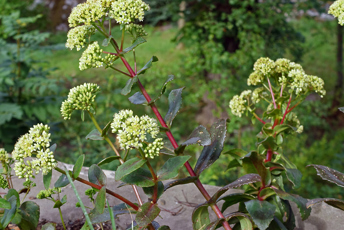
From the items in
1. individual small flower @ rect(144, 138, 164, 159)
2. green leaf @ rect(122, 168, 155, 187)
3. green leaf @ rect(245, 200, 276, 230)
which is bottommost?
green leaf @ rect(245, 200, 276, 230)

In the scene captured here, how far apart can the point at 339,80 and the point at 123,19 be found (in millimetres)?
4445

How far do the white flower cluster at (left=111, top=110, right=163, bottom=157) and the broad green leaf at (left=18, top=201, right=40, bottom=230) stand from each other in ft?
1.30

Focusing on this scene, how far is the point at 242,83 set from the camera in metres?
3.19

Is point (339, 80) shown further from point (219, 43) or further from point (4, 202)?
point (4, 202)

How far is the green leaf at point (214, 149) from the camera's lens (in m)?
1.11

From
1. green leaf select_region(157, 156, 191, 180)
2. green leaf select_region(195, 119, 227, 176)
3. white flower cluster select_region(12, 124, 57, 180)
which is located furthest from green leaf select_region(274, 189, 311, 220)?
white flower cluster select_region(12, 124, 57, 180)

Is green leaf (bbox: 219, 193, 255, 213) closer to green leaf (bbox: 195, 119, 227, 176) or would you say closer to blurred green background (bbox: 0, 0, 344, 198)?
green leaf (bbox: 195, 119, 227, 176)

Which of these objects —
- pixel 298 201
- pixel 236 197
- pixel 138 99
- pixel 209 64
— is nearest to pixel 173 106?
pixel 138 99

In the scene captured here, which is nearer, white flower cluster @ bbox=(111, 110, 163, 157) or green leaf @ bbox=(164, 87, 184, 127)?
white flower cluster @ bbox=(111, 110, 163, 157)

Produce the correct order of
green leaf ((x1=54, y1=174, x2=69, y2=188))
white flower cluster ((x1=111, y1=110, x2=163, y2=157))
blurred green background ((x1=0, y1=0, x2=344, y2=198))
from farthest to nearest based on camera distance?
blurred green background ((x1=0, y1=0, x2=344, y2=198)) < green leaf ((x1=54, y1=174, x2=69, y2=188)) < white flower cluster ((x1=111, y1=110, x2=163, y2=157))

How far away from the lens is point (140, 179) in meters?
0.94

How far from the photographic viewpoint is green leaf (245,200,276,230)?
0.97m

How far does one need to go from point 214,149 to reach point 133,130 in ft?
1.23

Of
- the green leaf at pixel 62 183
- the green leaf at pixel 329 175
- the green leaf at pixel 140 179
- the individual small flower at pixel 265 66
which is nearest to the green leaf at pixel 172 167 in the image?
the green leaf at pixel 140 179
